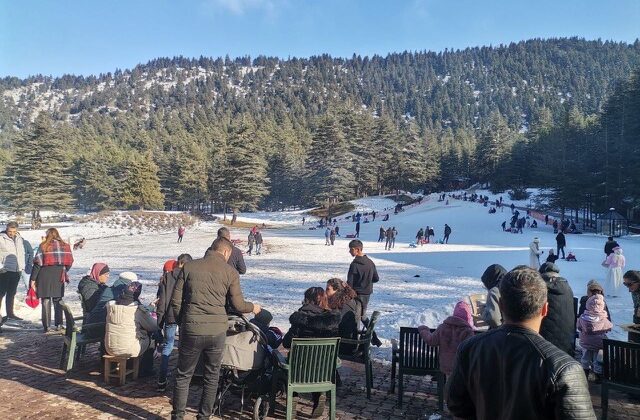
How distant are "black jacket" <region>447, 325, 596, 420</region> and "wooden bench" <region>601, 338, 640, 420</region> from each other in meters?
3.72

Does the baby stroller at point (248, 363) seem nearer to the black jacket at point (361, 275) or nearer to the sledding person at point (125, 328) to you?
the sledding person at point (125, 328)

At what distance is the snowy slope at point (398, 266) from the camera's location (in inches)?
417

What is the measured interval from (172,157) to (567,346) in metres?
74.2

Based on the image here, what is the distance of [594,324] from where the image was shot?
6000mm

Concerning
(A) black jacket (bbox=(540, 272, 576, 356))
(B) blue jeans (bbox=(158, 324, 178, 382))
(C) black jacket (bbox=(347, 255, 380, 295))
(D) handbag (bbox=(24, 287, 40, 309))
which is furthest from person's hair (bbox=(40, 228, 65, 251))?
(A) black jacket (bbox=(540, 272, 576, 356))

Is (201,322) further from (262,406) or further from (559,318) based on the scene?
(559,318)

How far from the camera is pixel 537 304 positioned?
190 cm

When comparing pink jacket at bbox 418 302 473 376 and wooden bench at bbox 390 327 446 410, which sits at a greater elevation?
pink jacket at bbox 418 302 473 376

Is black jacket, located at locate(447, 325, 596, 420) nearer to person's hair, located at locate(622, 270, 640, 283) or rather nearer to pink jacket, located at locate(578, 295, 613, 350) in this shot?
pink jacket, located at locate(578, 295, 613, 350)

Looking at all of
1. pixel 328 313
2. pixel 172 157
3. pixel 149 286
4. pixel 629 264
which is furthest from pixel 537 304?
pixel 172 157

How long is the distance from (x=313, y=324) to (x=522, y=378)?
3473mm

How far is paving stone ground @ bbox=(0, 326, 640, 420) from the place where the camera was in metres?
4.91

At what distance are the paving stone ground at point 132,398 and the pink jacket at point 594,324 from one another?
0.54 metres

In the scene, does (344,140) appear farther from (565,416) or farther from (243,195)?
(565,416)
